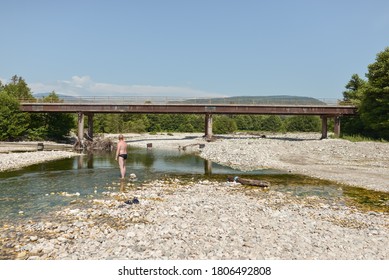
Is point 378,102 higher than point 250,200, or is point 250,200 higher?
point 378,102

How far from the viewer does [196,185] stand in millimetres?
19891

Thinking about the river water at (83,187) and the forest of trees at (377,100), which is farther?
the forest of trees at (377,100)

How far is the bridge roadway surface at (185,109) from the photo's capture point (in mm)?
59344

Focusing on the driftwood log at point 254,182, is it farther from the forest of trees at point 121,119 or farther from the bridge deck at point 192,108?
the bridge deck at point 192,108

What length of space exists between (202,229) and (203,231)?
20 cm

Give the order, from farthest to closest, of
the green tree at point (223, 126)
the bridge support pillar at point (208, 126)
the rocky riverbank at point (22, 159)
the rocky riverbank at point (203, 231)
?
the green tree at point (223, 126)
the bridge support pillar at point (208, 126)
the rocky riverbank at point (22, 159)
the rocky riverbank at point (203, 231)

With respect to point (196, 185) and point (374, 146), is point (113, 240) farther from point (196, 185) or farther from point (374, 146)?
point (374, 146)

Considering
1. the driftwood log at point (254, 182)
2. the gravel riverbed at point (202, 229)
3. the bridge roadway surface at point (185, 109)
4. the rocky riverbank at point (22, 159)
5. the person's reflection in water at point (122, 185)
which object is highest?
the bridge roadway surface at point (185, 109)

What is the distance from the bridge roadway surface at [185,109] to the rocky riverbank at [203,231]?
159ft

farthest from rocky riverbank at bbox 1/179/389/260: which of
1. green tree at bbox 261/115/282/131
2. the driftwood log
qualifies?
green tree at bbox 261/115/282/131

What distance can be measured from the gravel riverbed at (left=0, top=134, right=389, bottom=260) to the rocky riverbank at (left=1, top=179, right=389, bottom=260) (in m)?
0.03

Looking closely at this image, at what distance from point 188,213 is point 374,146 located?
123ft

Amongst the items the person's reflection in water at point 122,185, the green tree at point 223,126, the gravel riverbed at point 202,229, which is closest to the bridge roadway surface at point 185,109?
the person's reflection in water at point 122,185

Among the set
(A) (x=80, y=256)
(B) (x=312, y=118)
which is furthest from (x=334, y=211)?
(B) (x=312, y=118)
